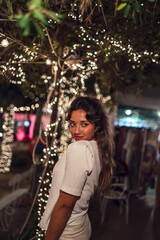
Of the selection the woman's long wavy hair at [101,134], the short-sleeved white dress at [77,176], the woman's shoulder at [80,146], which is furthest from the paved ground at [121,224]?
the woman's shoulder at [80,146]

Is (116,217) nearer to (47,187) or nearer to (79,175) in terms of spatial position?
(47,187)

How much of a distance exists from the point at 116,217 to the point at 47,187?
285cm

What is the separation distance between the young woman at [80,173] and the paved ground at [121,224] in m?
2.03

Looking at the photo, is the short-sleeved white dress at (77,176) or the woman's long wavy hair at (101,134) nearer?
the short-sleeved white dress at (77,176)

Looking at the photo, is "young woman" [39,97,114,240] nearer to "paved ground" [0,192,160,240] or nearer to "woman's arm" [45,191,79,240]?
"woman's arm" [45,191,79,240]

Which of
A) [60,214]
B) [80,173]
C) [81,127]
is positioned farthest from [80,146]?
[60,214]

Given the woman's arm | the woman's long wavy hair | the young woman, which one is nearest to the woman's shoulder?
the young woman

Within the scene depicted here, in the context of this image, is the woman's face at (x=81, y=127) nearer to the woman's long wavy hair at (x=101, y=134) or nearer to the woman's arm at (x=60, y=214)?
the woman's long wavy hair at (x=101, y=134)

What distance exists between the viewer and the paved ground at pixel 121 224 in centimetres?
435

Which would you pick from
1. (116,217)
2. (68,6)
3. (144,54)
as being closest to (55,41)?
(68,6)

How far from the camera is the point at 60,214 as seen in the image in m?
1.60

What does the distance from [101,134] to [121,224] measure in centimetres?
343

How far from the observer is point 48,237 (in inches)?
64.5

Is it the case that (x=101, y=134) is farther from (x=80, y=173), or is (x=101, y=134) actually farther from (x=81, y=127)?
(x=80, y=173)
